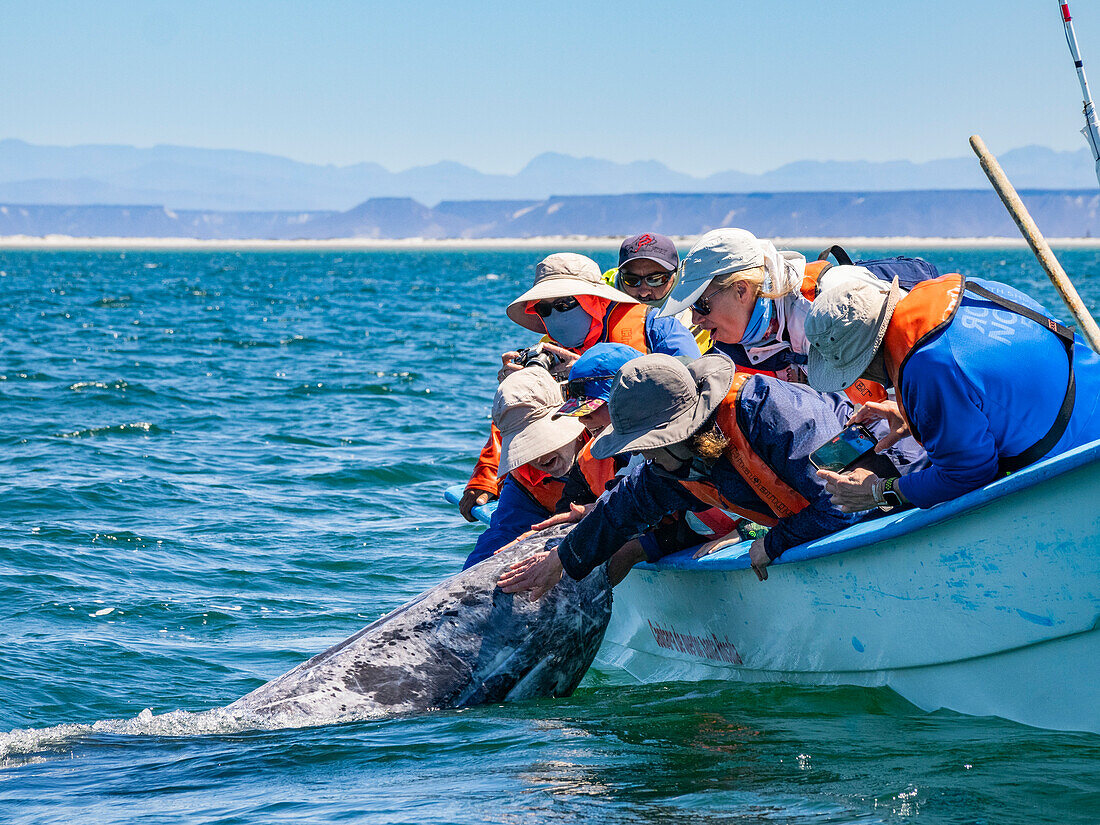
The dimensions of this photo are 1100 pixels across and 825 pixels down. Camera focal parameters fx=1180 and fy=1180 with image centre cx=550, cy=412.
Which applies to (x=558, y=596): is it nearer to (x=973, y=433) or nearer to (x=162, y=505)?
(x=973, y=433)

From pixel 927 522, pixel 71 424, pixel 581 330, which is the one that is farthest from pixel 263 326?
pixel 927 522

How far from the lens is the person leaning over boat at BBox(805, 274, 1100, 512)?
384 cm

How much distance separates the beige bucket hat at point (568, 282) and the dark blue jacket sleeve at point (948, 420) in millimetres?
2411

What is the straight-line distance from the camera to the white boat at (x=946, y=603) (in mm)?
4156

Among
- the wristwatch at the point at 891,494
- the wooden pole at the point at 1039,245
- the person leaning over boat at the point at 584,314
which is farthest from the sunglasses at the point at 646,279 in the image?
the wristwatch at the point at 891,494

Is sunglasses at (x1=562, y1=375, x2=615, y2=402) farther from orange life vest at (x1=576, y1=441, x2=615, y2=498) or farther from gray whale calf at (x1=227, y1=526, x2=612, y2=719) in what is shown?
gray whale calf at (x1=227, y1=526, x2=612, y2=719)

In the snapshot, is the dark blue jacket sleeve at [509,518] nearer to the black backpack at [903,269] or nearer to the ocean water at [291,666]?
the ocean water at [291,666]

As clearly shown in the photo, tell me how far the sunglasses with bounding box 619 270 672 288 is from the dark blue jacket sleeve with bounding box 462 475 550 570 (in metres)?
1.35

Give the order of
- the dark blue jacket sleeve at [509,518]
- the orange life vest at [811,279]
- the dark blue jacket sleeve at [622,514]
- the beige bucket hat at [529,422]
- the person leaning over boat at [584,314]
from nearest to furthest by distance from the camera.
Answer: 1. the dark blue jacket sleeve at [622,514]
2. the beige bucket hat at [529,422]
3. the orange life vest at [811,279]
4. the person leaning over boat at [584,314]
5. the dark blue jacket sleeve at [509,518]

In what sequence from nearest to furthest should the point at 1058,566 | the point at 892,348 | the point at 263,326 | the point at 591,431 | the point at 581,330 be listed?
the point at 892,348 < the point at 1058,566 < the point at 591,431 < the point at 581,330 < the point at 263,326

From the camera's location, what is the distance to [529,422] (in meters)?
5.57

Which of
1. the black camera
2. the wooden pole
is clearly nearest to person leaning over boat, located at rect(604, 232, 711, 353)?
the black camera

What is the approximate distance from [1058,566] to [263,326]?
98.2ft

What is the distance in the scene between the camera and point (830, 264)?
234 inches
